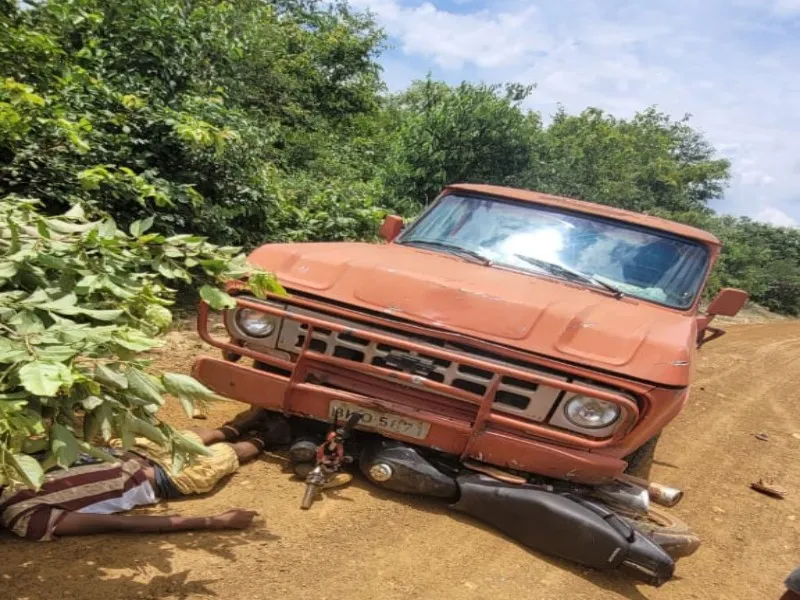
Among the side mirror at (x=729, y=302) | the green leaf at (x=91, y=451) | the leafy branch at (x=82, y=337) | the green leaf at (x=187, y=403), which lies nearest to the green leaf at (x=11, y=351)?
the leafy branch at (x=82, y=337)

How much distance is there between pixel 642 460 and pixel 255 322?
9.02 ft

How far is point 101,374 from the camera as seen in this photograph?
1874 millimetres

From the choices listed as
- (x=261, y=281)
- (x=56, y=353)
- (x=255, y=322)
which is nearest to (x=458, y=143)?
(x=255, y=322)

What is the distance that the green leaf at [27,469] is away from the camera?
5.43 ft

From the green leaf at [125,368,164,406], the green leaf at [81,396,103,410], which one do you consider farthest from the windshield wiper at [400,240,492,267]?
the green leaf at [81,396,103,410]

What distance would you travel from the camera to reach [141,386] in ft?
6.28

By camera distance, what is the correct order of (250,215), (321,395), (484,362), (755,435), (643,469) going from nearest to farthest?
(484,362) → (321,395) → (643,469) → (755,435) → (250,215)

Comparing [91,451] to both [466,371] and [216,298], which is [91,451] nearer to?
[216,298]

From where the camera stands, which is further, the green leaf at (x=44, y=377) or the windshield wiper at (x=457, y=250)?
the windshield wiper at (x=457, y=250)

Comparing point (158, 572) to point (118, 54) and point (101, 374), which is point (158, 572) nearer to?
point (101, 374)

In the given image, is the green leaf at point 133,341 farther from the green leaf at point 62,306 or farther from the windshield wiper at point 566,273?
the windshield wiper at point 566,273

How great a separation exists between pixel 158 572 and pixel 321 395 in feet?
3.72

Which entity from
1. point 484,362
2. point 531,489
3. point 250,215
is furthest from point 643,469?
point 250,215

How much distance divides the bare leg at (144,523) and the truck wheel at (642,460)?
8.03 ft
